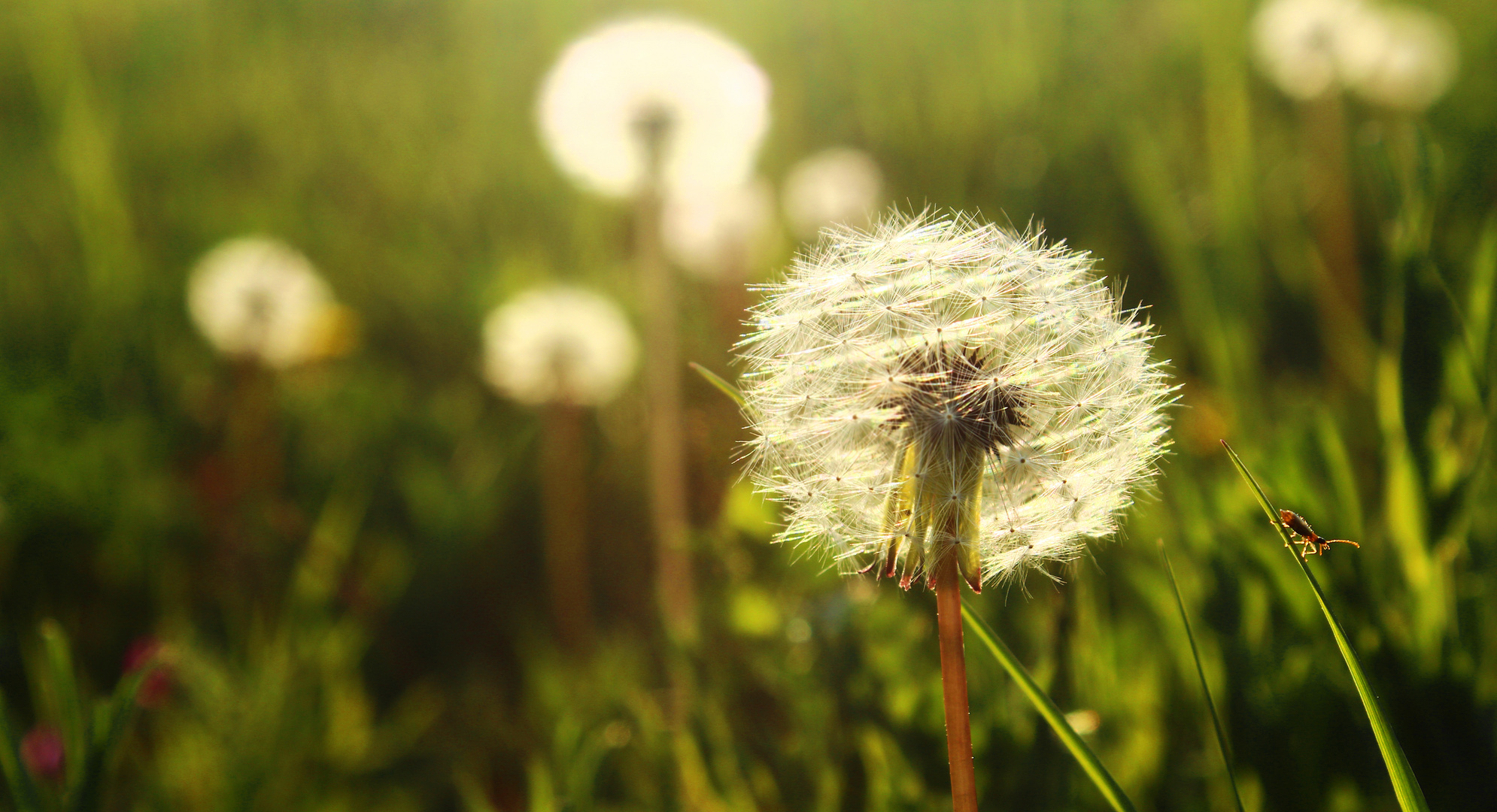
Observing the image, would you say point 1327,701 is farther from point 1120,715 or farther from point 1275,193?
point 1275,193

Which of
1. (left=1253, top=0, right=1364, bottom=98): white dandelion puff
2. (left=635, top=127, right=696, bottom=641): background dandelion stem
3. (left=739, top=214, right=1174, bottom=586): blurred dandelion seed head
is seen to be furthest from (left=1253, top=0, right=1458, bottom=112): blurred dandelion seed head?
(left=739, top=214, right=1174, bottom=586): blurred dandelion seed head

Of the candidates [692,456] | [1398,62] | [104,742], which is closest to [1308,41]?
[1398,62]

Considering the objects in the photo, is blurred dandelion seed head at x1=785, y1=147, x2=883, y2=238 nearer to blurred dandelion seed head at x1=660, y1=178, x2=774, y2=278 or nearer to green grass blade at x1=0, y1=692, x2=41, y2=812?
blurred dandelion seed head at x1=660, y1=178, x2=774, y2=278

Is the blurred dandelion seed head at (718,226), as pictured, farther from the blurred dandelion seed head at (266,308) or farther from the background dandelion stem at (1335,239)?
the background dandelion stem at (1335,239)

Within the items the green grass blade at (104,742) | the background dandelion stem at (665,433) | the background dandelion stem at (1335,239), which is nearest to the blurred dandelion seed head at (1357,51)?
the background dandelion stem at (1335,239)

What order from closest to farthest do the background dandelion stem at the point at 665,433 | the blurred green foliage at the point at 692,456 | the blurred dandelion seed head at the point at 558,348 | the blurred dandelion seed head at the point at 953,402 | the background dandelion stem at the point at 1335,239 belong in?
the blurred dandelion seed head at the point at 953,402
the blurred green foliage at the point at 692,456
the background dandelion stem at the point at 665,433
the background dandelion stem at the point at 1335,239
the blurred dandelion seed head at the point at 558,348

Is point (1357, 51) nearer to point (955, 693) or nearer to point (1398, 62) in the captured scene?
point (1398, 62)
